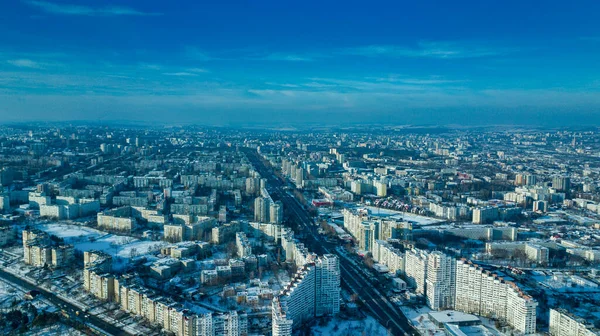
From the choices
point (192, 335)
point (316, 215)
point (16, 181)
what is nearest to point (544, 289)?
point (192, 335)

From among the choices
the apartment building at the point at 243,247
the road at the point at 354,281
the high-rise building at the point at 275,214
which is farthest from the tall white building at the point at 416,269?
the high-rise building at the point at 275,214

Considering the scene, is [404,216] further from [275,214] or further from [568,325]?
[568,325]

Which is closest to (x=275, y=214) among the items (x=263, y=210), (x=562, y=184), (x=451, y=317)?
(x=263, y=210)

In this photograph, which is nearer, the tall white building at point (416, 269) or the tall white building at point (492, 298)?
the tall white building at point (492, 298)

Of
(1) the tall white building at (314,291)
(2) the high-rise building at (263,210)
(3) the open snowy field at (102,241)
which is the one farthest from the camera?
(2) the high-rise building at (263,210)

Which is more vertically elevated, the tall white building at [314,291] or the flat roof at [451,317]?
the tall white building at [314,291]

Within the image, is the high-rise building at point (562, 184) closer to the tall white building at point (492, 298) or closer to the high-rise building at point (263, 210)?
the high-rise building at point (263, 210)

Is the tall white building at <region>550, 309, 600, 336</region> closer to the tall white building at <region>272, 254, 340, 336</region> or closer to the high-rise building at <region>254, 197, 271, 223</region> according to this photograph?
the tall white building at <region>272, 254, 340, 336</region>
